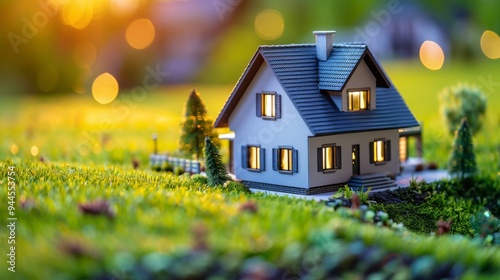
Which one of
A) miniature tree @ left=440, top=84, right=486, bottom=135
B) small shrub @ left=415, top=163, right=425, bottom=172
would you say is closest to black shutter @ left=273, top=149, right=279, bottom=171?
small shrub @ left=415, top=163, right=425, bottom=172

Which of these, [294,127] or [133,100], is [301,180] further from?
[133,100]

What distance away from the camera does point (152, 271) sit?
19688 millimetres

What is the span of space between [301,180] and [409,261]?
10.00 meters

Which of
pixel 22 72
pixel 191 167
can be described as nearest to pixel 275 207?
pixel 191 167

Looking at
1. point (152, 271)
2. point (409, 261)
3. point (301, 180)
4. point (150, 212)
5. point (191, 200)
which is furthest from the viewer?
point (301, 180)

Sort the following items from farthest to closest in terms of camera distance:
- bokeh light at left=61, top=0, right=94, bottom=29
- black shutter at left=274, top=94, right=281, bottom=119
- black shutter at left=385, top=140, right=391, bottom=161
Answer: bokeh light at left=61, top=0, right=94, bottom=29 < black shutter at left=385, top=140, right=391, bottom=161 < black shutter at left=274, top=94, right=281, bottom=119

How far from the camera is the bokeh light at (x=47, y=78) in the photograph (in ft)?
Result: 185

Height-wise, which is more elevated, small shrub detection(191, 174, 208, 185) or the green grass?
small shrub detection(191, 174, 208, 185)

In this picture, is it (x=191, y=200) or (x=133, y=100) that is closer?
(x=191, y=200)

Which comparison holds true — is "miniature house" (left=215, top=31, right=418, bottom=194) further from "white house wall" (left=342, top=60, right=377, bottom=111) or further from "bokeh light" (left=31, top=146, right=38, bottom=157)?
"bokeh light" (left=31, top=146, right=38, bottom=157)

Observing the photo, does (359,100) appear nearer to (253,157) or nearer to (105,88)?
(253,157)

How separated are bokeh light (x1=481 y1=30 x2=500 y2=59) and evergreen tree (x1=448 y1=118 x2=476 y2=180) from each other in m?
32.2

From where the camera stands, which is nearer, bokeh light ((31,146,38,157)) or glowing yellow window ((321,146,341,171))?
glowing yellow window ((321,146,341,171))

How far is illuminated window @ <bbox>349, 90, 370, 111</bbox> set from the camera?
32697mm
